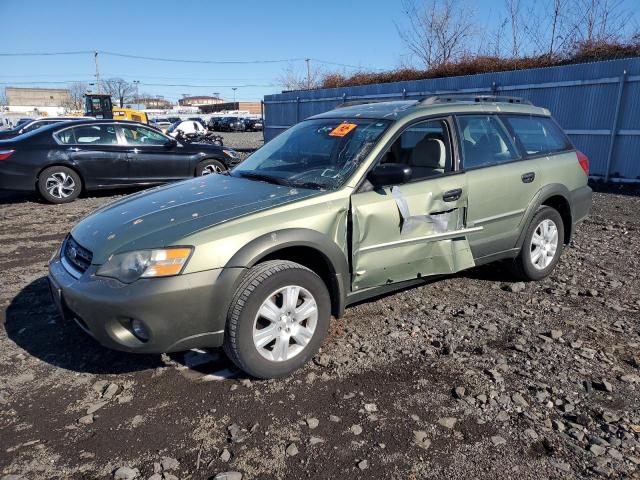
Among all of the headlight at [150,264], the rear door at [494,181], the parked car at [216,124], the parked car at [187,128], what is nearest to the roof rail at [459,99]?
the rear door at [494,181]

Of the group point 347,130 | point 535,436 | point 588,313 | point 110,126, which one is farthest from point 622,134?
point 110,126

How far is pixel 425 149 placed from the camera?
4.09 metres

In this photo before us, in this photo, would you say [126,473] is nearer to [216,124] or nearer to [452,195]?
[452,195]

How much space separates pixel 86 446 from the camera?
2.55 metres

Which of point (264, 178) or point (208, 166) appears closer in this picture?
point (264, 178)

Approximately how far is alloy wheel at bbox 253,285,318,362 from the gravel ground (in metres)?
0.21

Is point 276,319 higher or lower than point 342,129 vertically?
lower

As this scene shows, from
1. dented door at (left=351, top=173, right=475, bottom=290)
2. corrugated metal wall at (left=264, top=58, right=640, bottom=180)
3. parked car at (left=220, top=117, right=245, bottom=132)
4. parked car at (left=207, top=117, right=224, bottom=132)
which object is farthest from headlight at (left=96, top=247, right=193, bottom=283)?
parked car at (left=207, top=117, right=224, bottom=132)

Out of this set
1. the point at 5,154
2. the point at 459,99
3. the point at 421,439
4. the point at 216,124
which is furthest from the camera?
the point at 216,124

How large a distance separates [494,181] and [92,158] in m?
7.75

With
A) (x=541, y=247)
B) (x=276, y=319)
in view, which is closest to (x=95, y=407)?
(x=276, y=319)

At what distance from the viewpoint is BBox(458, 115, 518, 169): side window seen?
13.5 ft

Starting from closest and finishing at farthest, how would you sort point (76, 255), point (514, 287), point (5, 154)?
point (76, 255) < point (514, 287) < point (5, 154)

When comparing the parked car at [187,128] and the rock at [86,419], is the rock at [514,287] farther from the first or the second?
the parked car at [187,128]
